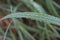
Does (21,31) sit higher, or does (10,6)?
(10,6)

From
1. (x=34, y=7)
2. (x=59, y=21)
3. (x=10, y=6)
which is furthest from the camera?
(x=10, y=6)

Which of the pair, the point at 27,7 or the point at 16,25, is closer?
the point at 16,25

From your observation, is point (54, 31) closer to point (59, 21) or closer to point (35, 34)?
point (35, 34)

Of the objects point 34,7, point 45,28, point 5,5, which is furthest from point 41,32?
point 5,5

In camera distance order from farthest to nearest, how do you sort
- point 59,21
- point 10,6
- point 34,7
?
point 10,6 → point 34,7 → point 59,21

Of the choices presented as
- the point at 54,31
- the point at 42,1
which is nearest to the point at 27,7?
the point at 42,1

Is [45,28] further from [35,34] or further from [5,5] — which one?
[5,5]

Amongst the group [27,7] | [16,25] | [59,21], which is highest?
[27,7]

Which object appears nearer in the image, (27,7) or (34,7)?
(34,7)

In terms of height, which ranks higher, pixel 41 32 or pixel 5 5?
pixel 5 5
